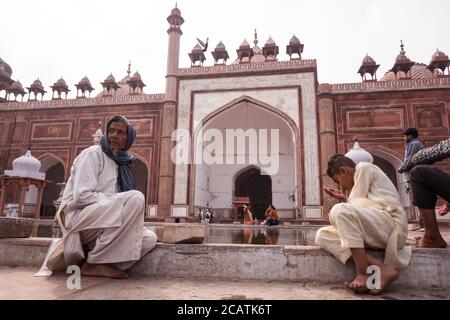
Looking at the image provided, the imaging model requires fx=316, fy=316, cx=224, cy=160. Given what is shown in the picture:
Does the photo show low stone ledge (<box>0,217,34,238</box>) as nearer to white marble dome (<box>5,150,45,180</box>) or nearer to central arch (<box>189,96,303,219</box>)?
white marble dome (<box>5,150,45,180</box>)

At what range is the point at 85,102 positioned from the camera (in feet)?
42.0

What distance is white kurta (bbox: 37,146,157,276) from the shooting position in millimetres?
1555

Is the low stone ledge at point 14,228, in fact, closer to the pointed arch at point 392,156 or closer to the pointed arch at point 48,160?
the pointed arch at point 392,156

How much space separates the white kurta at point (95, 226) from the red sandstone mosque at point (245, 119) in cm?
923

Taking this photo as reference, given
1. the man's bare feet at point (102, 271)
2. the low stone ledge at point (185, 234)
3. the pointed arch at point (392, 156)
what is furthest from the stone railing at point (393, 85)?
the man's bare feet at point (102, 271)

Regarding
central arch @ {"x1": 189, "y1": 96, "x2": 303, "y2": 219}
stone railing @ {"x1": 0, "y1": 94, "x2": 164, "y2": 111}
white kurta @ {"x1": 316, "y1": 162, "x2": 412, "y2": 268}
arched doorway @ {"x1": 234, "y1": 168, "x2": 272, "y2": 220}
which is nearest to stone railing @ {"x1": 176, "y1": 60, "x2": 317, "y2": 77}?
central arch @ {"x1": 189, "y1": 96, "x2": 303, "y2": 219}

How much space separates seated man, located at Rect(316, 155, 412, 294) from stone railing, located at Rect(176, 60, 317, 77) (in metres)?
10.7

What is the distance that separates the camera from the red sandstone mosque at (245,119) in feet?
34.7

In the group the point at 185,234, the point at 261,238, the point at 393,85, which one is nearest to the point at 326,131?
the point at 393,85

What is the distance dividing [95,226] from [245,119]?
1260 centimetres

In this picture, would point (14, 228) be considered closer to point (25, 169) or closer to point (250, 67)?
point (25, 169)

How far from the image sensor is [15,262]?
1.97 metres
